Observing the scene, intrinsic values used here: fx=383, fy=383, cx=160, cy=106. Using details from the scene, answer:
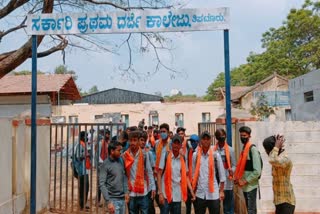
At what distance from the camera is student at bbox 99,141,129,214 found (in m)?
4.59

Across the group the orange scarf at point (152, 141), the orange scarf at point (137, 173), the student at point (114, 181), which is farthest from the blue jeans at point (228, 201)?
the orange scarf at point (152, 141)

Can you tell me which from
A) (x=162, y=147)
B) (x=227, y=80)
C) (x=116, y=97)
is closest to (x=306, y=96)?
(x=227, y=80)

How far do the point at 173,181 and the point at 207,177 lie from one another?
0.45 m

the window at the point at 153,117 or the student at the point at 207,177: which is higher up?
the window at the point at 153,117

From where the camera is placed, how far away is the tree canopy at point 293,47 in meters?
26.7

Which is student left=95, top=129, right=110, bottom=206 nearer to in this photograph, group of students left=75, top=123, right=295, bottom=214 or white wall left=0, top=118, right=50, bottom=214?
white wall left=0, top=118, right=50, bottom=214

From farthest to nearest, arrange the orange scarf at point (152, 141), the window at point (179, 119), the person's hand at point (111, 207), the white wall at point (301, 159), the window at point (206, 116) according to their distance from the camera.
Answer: the window at point (206, 116) < the window at point (179, 119) < the orange scarf at point (152, 141) < the white wall at point (301, 159) < the person's hand at point (111, 207)

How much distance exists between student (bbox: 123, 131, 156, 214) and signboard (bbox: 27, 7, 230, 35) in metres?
1.71

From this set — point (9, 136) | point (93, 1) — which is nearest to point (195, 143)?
point (9, 136)

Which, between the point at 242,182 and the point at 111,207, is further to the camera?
the point at 242,182

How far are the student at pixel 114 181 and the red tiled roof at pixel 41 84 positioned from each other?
763 inches

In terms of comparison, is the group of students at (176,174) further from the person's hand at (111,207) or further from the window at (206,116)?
the window at (206,116)

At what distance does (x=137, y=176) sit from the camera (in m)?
4.99

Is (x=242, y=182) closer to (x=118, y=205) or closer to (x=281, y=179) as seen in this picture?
(x=281, y=179)
